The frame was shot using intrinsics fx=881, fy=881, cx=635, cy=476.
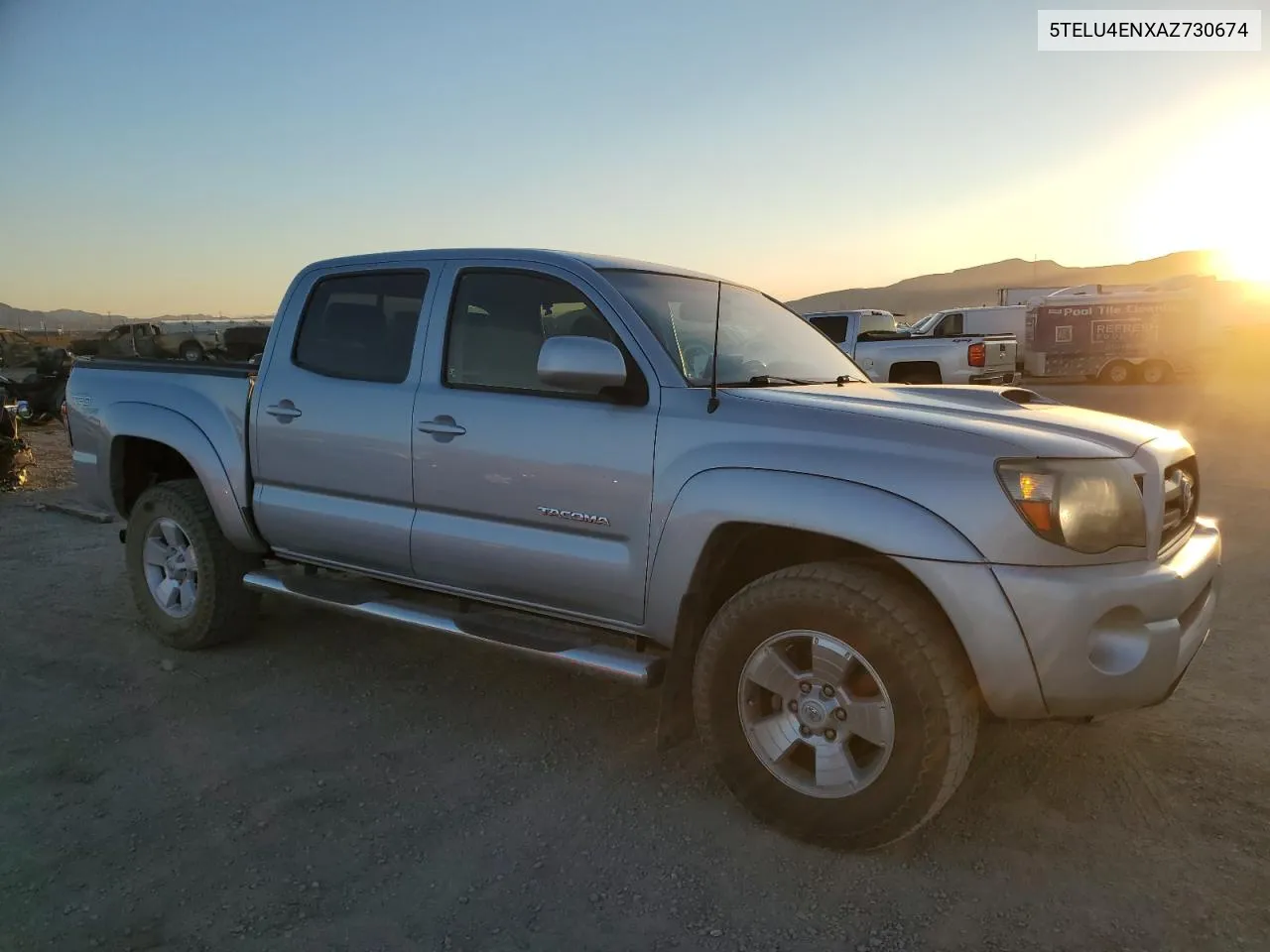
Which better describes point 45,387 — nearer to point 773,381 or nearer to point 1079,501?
point 773,381

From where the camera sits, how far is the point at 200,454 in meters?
4.40

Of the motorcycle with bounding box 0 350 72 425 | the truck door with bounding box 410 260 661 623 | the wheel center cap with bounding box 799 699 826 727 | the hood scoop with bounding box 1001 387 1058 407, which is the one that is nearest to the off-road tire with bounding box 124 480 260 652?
the truck door with bounding box 410 260 661 623

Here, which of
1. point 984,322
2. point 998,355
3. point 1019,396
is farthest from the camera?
point 984,322

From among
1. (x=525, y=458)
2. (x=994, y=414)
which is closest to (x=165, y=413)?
(x=525, y=458)

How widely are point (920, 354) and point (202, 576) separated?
14.5 metres

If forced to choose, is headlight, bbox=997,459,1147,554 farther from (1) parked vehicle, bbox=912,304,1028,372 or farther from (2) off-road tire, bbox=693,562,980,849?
(1) parked vehicle, bbox=912,304,1028,372

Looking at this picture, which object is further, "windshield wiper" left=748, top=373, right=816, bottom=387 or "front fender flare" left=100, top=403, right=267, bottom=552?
"front fender flare" left=100, top=403, right=267, bottom=552

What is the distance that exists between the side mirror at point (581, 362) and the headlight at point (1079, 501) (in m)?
1.28

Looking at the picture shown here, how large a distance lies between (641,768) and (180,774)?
175cm

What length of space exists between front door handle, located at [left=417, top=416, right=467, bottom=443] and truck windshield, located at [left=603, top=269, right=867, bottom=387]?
0.85 metres

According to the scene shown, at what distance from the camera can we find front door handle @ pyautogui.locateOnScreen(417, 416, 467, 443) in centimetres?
354

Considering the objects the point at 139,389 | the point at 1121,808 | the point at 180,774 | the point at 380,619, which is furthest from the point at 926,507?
the point at 139,389

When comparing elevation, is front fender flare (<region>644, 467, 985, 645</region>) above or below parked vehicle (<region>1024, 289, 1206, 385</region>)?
below

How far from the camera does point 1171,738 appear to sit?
11.7ft
